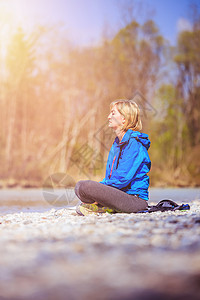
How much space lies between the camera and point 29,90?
1271 cm

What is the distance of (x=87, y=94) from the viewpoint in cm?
1227

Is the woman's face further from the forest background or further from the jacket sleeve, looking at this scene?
the forest background

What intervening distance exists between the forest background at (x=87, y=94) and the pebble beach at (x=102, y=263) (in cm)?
909

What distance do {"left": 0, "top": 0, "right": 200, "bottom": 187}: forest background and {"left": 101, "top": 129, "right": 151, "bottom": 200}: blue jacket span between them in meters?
7.62

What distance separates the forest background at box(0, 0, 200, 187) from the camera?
38.7 feet

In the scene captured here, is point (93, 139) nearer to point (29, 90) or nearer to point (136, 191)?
point (29, 90)

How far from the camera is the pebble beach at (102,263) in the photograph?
1228 millimetres

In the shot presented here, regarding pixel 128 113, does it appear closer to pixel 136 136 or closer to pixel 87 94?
pixel 136 136

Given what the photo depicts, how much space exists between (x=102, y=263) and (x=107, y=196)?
5.82 feet

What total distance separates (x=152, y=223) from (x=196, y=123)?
11.3 meters

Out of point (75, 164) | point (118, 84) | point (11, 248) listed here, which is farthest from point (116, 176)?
point (118, 84)

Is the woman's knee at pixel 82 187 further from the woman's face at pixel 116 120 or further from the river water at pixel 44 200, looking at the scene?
the river water at pixel 44 200

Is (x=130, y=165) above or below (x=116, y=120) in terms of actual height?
below

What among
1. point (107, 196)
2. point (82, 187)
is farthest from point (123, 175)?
point (82, 187)
